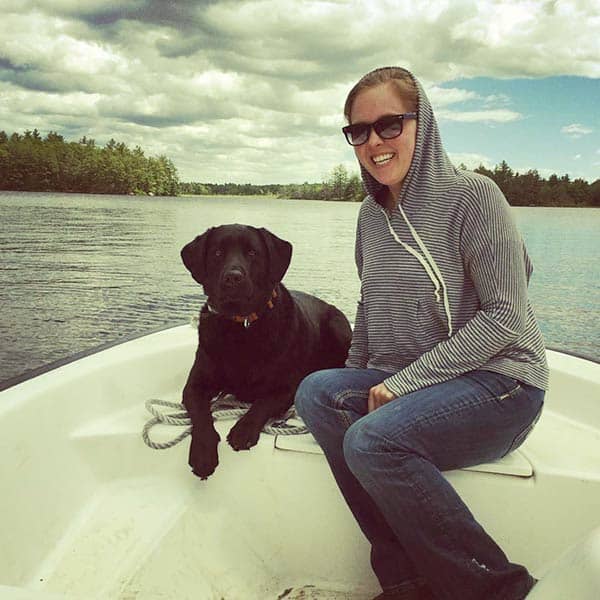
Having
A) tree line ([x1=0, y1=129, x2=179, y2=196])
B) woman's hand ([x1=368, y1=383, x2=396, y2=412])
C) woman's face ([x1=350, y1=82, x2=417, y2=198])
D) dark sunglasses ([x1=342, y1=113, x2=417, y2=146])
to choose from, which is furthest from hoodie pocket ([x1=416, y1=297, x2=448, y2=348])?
tree line ([x1=0, y1=129, x2=179, y2=196])

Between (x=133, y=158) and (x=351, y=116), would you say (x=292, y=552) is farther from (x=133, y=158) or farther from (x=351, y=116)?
(x=133, y=158)

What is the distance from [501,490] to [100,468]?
5.54 ft

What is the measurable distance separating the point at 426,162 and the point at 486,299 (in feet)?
1.81

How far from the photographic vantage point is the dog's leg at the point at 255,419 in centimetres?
240

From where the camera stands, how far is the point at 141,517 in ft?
7.97

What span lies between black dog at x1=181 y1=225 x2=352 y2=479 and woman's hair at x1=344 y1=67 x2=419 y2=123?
3.34 feet

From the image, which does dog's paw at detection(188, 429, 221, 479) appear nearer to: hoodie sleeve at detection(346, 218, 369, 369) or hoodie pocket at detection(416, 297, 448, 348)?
hoodie sleeve at detection(346, 218, 369, 369)

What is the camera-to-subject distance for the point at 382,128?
2.09m

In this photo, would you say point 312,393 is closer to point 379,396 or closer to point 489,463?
point 379,396

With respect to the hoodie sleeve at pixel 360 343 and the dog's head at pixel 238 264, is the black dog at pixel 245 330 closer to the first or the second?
the dog's head at pixel 238 264

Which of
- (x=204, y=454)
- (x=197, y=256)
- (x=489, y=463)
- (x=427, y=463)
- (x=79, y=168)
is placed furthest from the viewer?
(x=79, y=168)

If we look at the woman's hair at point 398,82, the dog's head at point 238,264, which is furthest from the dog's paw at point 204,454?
the woman's hair at point 398,82

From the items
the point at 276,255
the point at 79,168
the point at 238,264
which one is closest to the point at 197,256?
the point at 238,264

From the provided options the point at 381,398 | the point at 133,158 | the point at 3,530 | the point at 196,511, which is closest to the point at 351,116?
the point at 381,398
